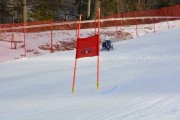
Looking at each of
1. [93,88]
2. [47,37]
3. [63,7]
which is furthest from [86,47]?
[63,7]

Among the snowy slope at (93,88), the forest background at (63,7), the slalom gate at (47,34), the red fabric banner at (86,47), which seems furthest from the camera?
the forest background at (63,7)

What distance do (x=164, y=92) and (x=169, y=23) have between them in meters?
31.1

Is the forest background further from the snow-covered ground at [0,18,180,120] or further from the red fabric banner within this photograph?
the red fabric banner

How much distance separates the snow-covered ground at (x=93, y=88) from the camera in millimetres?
Result: 9445

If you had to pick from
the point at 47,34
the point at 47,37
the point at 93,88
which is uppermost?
the point at 47,34

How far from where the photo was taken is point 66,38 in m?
31.3

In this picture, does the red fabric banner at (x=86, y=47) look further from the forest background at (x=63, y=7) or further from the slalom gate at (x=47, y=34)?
the forest background at (x=63, y=7)

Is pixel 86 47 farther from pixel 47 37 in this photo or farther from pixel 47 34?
pixel 47 34

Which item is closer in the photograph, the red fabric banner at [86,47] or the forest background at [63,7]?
the red fabric banner at [86,47]

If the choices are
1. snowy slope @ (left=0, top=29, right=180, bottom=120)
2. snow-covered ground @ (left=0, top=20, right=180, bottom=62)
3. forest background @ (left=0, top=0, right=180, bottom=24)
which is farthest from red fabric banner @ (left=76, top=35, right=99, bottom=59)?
forest background @ (left=0, top=0, right=180, bottom=24)

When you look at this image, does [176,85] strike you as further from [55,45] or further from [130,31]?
[130,31]

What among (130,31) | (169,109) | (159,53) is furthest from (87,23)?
(169,109)

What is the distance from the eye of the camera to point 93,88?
42.0ft

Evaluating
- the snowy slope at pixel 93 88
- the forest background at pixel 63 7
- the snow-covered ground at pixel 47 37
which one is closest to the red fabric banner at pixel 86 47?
the snowy slope at pixel 93 88
